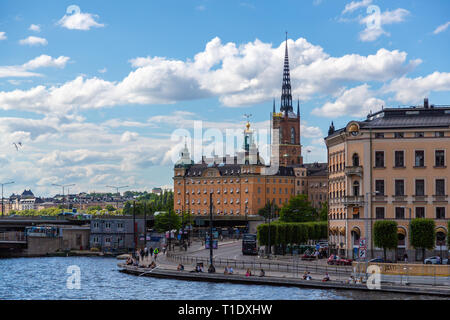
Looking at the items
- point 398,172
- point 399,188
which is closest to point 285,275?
point 399,188

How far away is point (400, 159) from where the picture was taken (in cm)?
9725

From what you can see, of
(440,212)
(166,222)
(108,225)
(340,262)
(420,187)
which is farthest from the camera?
(166,222)

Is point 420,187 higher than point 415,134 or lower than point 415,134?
lower

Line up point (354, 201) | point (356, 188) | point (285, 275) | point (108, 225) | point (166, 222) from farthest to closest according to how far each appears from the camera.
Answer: point (166, 222), point (108, 225), point (356, 188), point (354, 201), point (285, 275)

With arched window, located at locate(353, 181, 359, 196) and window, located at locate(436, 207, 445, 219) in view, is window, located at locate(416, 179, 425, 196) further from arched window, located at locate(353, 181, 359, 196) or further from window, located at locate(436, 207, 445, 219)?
arched window, located at locate(353, 181, 359, 196)

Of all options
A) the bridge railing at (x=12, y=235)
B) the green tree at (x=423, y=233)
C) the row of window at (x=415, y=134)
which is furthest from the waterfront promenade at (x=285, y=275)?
the bridge railing at (x=12, y=235)

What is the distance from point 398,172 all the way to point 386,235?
9119mm

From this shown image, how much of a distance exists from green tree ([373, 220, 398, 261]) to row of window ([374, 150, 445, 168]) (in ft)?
28.1

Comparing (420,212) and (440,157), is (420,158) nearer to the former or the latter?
(440,157)

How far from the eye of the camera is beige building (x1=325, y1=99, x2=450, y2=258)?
315 feet

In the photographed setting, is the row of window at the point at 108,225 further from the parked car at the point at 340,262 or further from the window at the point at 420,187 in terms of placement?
the window at the point at 420,187

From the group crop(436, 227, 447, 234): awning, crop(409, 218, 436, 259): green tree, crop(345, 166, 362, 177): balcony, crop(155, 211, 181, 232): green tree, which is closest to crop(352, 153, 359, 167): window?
crop(345, 166, 362, 177): balcony
